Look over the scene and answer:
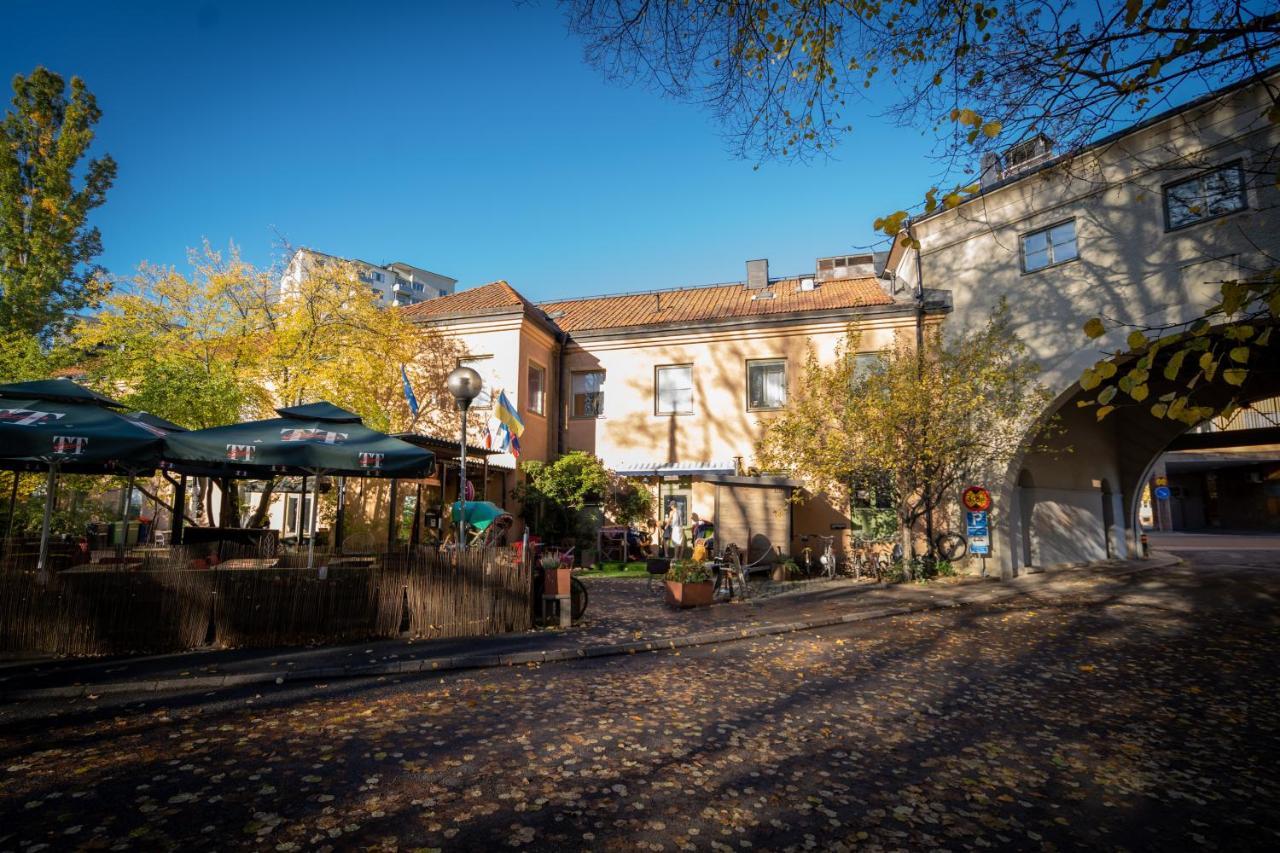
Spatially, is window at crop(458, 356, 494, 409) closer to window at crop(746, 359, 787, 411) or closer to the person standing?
the person standing

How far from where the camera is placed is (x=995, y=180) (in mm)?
16562

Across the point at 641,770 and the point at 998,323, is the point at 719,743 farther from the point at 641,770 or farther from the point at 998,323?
the point at 998,323

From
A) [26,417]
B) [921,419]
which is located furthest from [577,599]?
[921,419]

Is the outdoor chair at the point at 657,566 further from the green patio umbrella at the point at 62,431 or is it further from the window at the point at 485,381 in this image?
the green patio umbrella at the point at 62,431

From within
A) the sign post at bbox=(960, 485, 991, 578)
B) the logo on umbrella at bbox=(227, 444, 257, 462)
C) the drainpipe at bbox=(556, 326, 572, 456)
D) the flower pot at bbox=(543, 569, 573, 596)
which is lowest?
the flower pot at bbox=(543, 569, 573, 596)

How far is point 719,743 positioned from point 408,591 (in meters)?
5.24

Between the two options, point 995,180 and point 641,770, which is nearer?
point 641,770

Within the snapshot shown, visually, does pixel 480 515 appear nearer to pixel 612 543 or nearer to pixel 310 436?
pixel 310 436

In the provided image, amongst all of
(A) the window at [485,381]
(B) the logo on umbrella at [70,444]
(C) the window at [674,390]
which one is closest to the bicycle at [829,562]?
(C) the window at [674,390]

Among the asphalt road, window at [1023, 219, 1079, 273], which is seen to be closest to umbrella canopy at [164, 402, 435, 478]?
the asphalt road

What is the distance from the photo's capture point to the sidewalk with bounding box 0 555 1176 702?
6.17 m

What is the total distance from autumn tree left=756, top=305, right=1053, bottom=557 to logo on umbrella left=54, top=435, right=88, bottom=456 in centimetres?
1329

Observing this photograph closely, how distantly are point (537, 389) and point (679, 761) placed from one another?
54.0 ft

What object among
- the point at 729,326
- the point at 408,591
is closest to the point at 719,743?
the point at 408,591
